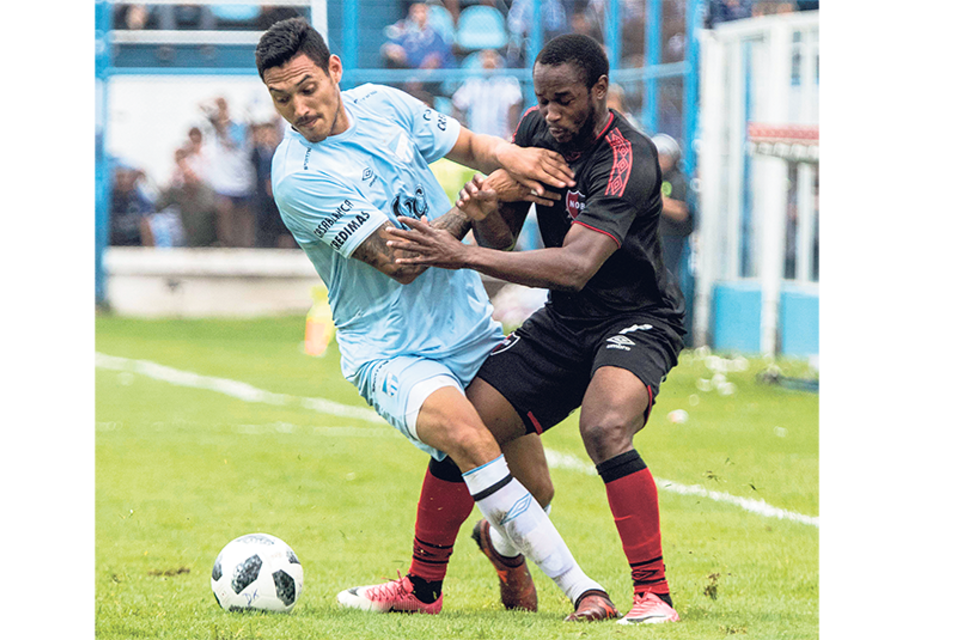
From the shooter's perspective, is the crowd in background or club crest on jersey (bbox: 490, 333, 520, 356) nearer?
club crest on jersey (bbox: 490, 333, 520, 356)

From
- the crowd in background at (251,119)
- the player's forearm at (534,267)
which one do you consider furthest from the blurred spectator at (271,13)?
the player's forearm at (534,267)

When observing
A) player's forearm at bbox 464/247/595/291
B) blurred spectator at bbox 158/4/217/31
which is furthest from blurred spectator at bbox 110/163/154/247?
player's forearm at bbox 464/247/595/291

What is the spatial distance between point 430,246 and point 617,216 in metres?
0.71

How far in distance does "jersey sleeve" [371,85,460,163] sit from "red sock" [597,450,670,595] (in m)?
1.55

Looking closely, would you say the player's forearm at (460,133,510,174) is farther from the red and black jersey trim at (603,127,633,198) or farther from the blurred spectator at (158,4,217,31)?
the blurred spectator at (158,4,217,31)

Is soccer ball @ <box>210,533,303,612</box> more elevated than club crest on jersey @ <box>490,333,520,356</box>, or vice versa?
club crest on jersey @ <box>490,333,520,356</box>

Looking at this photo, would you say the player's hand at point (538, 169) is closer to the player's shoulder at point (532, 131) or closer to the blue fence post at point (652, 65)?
the player's shoulder at point (532, 131)

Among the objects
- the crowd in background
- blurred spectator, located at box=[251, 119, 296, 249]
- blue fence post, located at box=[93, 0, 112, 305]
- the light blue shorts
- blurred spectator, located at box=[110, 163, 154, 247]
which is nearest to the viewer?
the light blue shorts

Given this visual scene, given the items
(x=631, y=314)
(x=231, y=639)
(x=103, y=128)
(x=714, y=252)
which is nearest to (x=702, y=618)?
(x=631, y=314)

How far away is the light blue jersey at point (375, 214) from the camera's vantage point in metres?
4.85

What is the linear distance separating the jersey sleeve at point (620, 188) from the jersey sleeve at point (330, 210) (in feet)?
2.61

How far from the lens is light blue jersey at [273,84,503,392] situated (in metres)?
4.85

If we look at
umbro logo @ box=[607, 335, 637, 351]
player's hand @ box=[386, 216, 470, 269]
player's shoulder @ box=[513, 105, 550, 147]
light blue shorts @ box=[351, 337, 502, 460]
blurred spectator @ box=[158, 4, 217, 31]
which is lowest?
light blue shorts @ box=[351, 337, 502, 460]
